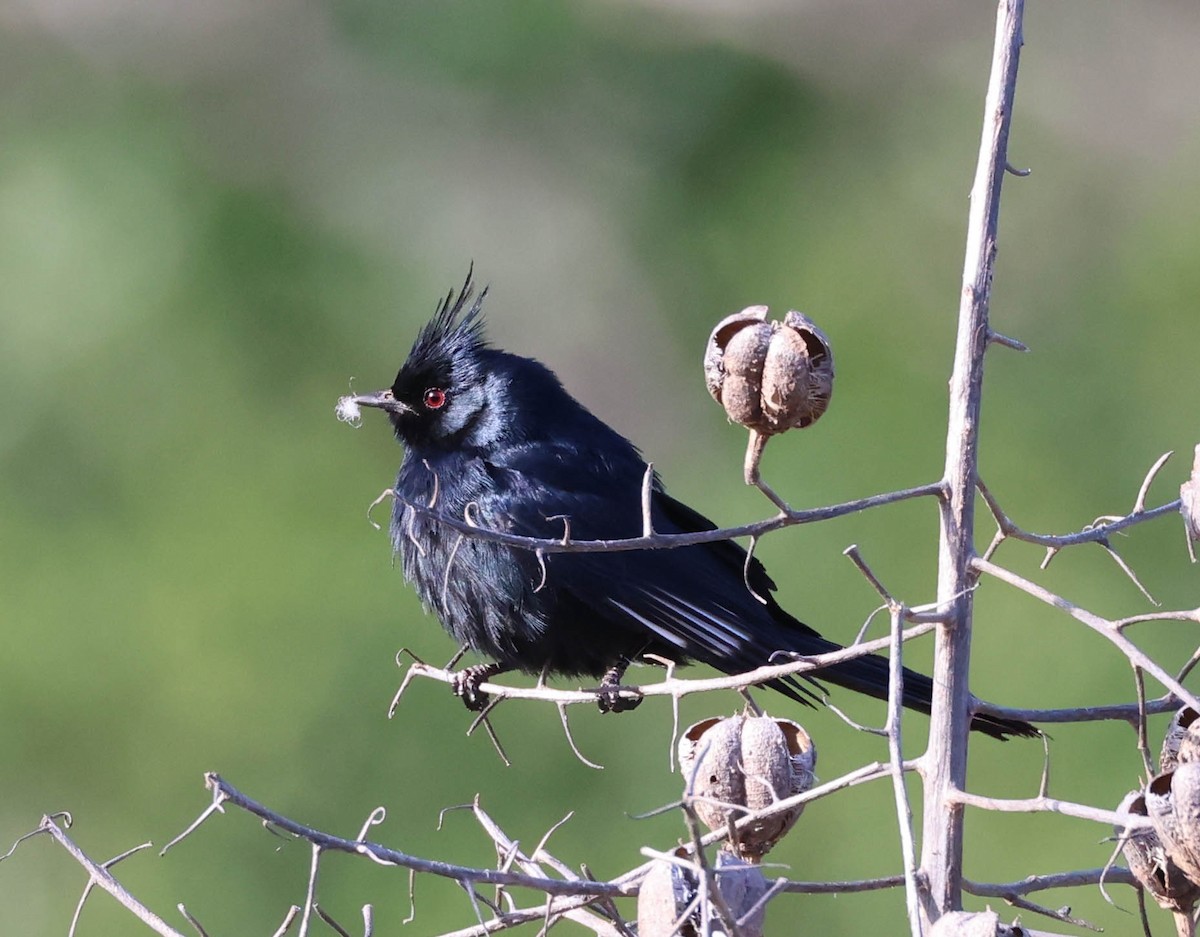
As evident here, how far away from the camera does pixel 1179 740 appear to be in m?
2.11

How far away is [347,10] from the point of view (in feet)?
42.1

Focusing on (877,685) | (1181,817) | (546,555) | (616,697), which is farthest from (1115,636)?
(546,555)

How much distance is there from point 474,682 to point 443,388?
2.66 ft

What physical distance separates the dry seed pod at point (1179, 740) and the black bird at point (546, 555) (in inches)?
66.3

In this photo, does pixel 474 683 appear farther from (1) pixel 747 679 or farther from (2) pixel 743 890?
(2) pixel 743 890

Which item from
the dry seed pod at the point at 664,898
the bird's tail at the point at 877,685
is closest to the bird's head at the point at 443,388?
the bird's tail at the point at 877,685

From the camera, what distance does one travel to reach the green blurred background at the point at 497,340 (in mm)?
9016

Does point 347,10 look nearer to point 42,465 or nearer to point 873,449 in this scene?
point 42,465

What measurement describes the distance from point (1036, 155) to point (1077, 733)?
4401 mm

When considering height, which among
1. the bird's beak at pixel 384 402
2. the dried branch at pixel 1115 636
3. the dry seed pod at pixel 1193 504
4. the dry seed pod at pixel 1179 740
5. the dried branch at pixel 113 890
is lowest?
the dried branch at pixel 113 890

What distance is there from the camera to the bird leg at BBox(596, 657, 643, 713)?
3595 millimetres

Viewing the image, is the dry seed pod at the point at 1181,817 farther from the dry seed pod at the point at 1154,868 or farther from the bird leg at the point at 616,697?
the bird leg at the point at 616,697

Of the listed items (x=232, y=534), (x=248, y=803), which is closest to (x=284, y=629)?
(x=232, y=534)

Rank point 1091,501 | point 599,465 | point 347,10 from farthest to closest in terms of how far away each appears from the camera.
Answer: point 347,10, point 1091,501, point 599,465
